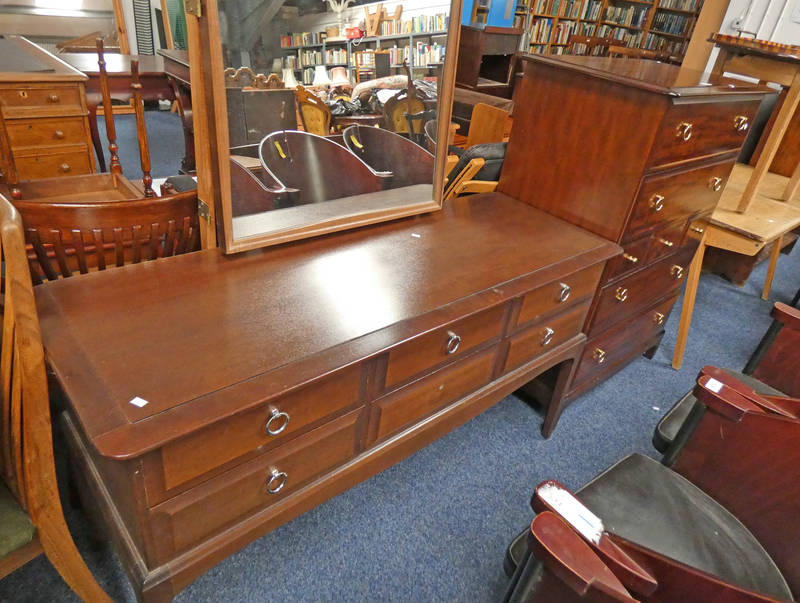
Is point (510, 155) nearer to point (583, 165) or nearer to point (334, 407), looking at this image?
point (583, 165)

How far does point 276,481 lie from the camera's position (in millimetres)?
1030

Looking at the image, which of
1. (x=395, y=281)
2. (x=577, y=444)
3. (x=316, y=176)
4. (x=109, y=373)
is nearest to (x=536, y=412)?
(x=577, y=444)

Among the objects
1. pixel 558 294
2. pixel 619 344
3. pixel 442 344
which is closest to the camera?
pixel 442 344

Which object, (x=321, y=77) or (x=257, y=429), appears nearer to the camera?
(x=257, y=429)

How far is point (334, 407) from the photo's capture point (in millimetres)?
1042

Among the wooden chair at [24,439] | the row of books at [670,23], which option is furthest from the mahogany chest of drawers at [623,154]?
the row of books at [670,23]

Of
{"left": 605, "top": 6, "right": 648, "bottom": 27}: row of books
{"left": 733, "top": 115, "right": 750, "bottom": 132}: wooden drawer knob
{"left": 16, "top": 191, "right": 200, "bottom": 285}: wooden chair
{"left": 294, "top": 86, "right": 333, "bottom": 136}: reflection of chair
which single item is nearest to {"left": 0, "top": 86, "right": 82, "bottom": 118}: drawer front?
{"left": 16, "top": 191, "right": 200, "bottom": 285}: wooden chair

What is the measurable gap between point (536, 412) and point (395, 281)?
3.95 feet

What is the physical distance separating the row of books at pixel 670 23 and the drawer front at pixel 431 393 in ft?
26.1

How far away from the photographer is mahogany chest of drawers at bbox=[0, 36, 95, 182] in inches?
110

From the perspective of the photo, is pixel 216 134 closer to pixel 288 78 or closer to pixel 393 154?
pixel 288 78

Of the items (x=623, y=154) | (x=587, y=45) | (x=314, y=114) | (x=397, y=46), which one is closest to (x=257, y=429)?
(x=314, y=114)

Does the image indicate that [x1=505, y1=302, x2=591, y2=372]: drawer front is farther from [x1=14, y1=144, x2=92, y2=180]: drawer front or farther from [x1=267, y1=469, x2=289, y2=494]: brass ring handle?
[x1=14, y1=144, x2=92, y2=180]: drawer front

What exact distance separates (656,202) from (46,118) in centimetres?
324
